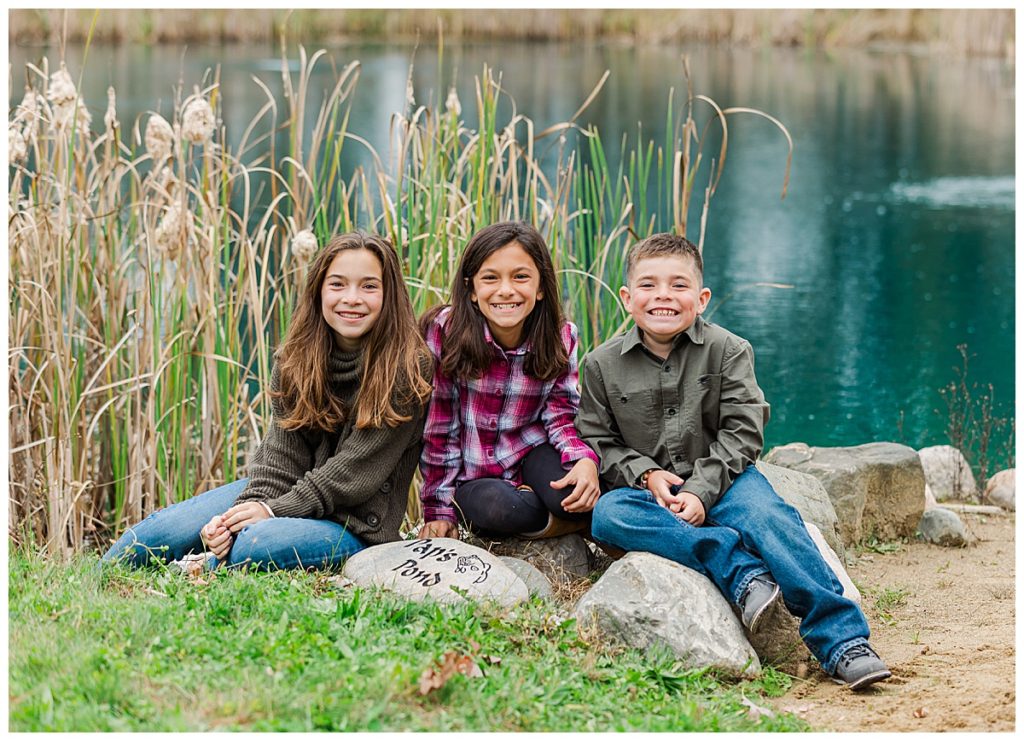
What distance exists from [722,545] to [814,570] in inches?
8.1

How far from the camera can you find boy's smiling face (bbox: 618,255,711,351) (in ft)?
9.24

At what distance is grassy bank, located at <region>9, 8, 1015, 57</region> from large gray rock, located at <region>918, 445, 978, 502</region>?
12841 millimetres

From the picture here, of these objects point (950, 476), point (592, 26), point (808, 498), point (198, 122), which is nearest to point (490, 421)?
point (808, 498)

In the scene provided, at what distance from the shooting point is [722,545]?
267cm

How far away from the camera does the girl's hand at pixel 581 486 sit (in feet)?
9.23

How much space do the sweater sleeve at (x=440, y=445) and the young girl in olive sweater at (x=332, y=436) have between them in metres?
0.04

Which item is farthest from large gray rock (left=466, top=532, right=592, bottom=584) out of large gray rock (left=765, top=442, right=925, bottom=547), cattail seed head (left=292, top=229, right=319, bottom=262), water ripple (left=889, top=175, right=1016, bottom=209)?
water ripple (left=889, top=175, right=1016, bottom=209)

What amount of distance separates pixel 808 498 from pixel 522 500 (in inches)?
37.0

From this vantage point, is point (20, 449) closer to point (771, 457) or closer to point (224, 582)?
point (224, 582)

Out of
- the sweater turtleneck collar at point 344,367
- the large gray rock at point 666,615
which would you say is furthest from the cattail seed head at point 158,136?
the large gray rock at point 666,615

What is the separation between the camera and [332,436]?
2.93m

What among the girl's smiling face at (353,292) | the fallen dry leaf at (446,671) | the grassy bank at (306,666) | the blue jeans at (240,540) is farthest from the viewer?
the girl's smiling face at (353,292)

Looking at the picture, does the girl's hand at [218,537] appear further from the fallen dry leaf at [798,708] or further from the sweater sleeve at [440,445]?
the fallen dry leaf at [798,708]

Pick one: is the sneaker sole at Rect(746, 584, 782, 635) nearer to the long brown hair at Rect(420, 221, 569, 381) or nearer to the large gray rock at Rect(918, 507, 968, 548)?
the long brown hair at Rect(420, 221, 569, 381)
